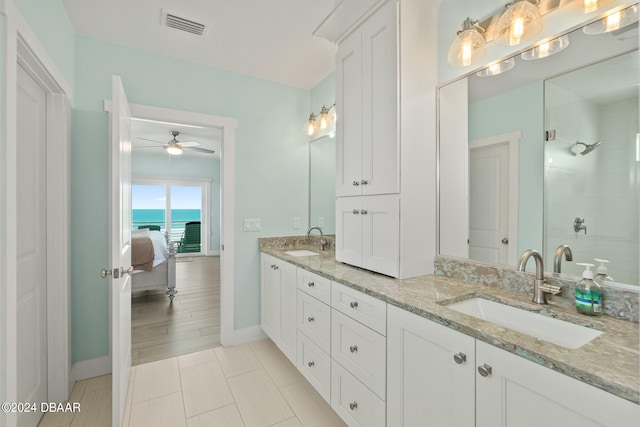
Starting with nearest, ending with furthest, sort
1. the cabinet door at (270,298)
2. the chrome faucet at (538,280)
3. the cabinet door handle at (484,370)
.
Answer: the cabinet door handle at (484,370) < the chrome faucet at (538,280) < the cabinet door at (270,298)

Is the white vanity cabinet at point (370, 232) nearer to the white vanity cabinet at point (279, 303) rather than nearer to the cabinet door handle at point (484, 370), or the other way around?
the white vanity cabinet at point (279, 303)

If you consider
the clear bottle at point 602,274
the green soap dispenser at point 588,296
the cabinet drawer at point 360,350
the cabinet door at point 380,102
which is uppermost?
the cabinet door at point 380,102

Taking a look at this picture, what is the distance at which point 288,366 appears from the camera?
2354 mm

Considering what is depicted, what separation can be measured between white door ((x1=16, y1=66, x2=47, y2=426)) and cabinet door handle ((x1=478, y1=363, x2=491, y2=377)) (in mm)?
2138

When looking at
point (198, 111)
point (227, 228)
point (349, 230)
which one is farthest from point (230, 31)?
point (349, 230)

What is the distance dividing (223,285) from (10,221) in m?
1.71

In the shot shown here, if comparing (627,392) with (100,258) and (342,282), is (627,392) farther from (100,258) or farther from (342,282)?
(100,258)

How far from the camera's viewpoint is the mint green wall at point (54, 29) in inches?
55.7

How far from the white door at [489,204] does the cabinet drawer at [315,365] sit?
3.51 ft

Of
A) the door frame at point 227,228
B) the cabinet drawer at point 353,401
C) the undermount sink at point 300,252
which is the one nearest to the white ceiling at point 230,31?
the door frame at point 227,228

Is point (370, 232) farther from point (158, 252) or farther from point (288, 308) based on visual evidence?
point (158, 252)

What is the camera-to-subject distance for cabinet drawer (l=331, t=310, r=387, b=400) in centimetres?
134

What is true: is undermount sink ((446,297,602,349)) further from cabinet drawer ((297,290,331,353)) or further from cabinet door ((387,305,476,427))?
cabinet drawer ((297,290,331,353))

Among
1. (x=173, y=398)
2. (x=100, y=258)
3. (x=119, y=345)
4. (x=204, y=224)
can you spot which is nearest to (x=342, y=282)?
(x=119, y=345)
